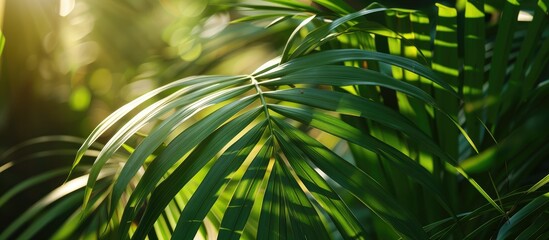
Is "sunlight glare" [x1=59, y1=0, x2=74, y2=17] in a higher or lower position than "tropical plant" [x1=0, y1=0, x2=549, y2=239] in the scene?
higher

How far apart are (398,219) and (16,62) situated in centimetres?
97

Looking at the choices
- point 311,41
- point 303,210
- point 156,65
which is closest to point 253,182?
point 303,210

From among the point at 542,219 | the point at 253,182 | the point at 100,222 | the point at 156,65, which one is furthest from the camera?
the point at 156,65

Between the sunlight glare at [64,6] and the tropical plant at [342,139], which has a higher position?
the sunlight glare at [64,6]

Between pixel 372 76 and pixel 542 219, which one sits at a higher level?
pixel 372 76

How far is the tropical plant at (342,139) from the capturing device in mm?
433

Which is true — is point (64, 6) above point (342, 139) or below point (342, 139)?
above

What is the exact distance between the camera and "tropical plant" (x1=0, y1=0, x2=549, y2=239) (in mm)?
433

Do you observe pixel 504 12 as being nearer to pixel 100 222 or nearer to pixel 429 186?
pixel 429 186

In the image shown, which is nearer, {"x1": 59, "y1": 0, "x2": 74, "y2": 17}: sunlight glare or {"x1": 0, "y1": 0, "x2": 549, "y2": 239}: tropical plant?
{"x1": 0, "y1": 0, "x2": 549, "y2": 239}: tropical plant

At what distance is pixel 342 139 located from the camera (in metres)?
0.57

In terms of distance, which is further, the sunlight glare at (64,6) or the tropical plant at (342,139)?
the sunlight glare at (64,6)

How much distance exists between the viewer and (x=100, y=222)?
25.8 inches

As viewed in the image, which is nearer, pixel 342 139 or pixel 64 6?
pixel 342 139
